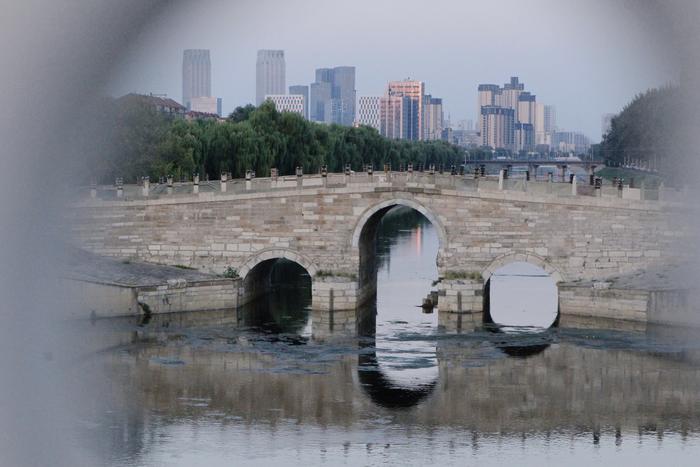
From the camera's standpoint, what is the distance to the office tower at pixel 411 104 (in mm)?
172875

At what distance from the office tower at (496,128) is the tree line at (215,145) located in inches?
5230

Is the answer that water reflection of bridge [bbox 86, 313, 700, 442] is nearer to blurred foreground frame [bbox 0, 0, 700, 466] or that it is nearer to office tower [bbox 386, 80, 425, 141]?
blurred foreground frame [bbox 0, 0, 700, 466]

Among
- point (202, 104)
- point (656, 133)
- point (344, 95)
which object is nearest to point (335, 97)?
point (344, 95)

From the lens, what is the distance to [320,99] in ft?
561

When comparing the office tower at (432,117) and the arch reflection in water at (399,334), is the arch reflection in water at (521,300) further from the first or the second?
the office tower at (432,117)

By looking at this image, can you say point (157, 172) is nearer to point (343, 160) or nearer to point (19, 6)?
point (19, 6)

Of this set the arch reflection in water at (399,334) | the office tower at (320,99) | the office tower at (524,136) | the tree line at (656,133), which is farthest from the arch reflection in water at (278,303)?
the office tower at (524,136)

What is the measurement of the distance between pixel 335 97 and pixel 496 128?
25.8 metres

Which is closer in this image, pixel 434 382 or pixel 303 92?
pixel 434 382

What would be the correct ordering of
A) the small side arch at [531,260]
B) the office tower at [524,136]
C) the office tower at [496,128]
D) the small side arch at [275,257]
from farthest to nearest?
the office tower at [524,136]
the office tower at [496,128]
the small side arch at [275,257]
the small side arch at [531,260]

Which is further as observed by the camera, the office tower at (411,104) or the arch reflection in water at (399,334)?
the office tower at (411,104)

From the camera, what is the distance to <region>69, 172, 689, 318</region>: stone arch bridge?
87.1ft

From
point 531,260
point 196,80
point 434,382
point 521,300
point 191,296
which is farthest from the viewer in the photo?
point 196,80

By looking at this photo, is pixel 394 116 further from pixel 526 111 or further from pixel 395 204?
pixel 395 204
